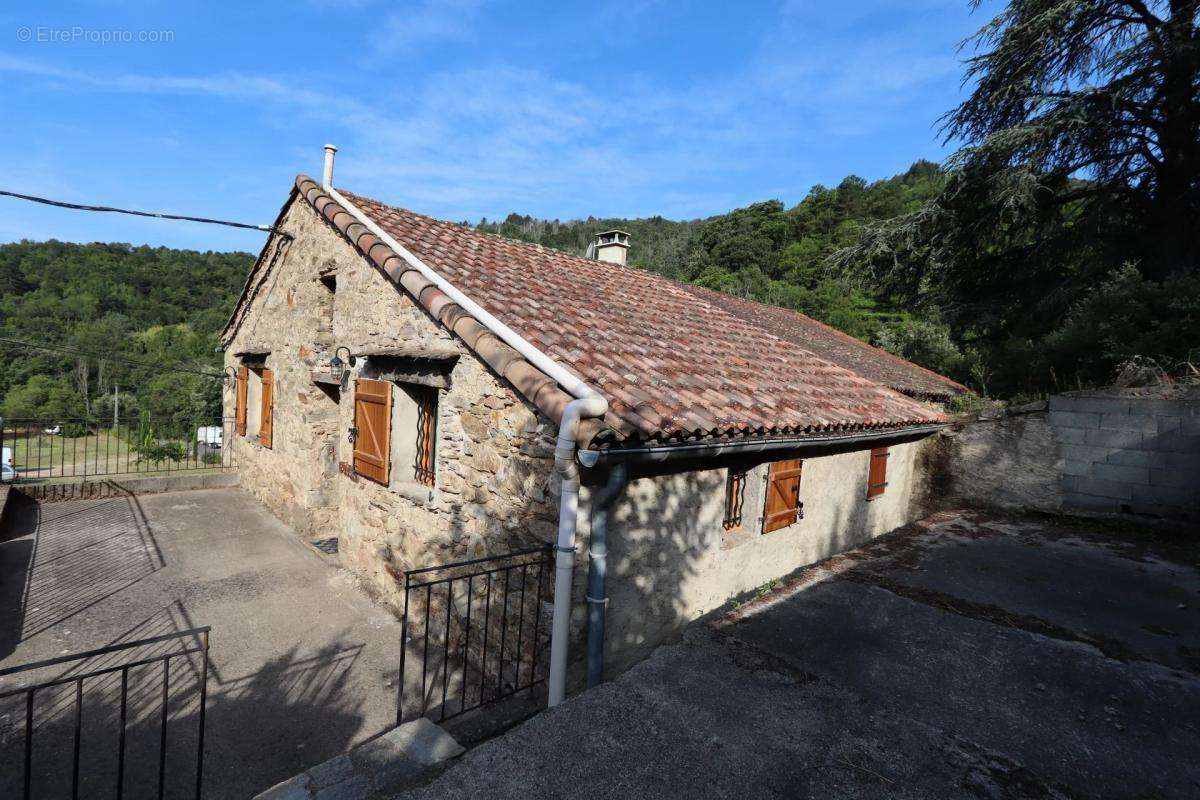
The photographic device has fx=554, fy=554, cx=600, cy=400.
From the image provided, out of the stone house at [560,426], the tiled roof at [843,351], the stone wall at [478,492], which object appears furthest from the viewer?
the tiled roof at [843,351]

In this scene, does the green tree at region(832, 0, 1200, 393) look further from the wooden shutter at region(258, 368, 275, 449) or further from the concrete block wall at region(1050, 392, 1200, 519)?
the wooden shutter at region(258, 368, 275, 449)

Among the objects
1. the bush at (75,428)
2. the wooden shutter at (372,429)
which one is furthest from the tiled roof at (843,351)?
the bush at (75,428)

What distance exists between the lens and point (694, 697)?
127 inches

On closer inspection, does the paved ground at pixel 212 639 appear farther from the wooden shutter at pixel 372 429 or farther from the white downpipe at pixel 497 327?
the white downpipe at pixel 497 327

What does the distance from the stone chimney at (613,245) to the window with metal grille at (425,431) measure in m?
7.10

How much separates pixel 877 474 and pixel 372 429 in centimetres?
638

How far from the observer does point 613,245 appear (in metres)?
12.4

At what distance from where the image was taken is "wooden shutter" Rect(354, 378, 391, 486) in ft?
19.4

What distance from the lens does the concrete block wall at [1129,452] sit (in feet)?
22.4

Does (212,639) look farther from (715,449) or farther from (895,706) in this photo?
(895,706)

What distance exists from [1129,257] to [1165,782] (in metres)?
12.1

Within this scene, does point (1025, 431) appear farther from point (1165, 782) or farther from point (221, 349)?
point (221, 349)

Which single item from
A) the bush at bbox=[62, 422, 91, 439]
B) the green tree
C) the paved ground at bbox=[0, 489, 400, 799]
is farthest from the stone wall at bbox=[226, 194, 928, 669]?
the green tree

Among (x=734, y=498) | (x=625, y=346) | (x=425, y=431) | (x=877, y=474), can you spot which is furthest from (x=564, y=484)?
(x=877, y=474)
